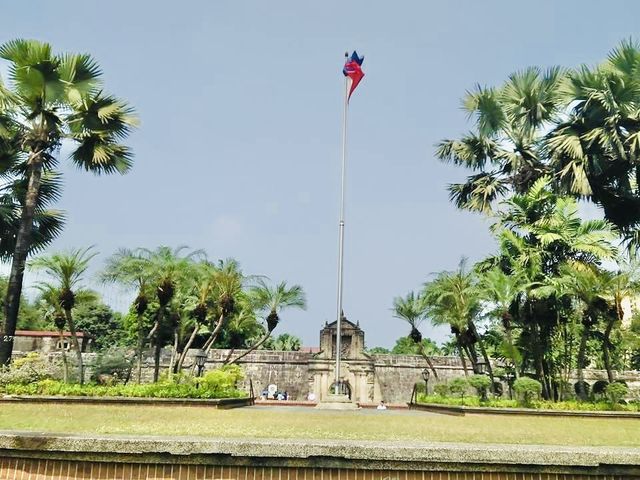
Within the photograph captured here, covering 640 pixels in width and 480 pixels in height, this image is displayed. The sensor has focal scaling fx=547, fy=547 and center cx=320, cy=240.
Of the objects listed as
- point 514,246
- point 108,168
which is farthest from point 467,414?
point 108,168

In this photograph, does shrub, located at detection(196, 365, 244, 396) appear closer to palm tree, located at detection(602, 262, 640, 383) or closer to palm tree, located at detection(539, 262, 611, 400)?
palm tree, located at detection(539, 262, 611, 400)

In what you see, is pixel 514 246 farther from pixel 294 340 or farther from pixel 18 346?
pixel 294 340

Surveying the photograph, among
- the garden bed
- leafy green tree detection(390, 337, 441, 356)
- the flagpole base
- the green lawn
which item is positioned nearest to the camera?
the green lawn

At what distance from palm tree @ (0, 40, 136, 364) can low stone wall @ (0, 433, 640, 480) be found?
1459cm

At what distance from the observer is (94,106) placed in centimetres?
1827

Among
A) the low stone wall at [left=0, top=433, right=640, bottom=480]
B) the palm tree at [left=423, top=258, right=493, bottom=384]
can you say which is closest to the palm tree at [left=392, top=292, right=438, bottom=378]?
the palm tree at [left=423, top=258, right=493, bottom=384]

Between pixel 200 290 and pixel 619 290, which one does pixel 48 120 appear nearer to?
pixel 200 290

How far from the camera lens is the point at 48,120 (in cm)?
1723

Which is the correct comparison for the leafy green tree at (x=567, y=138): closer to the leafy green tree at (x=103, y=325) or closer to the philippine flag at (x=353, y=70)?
the philippine flag at (x=353, y=70)

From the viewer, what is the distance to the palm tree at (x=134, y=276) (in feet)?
63.5

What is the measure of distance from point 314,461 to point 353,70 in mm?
19831

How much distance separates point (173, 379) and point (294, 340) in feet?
130

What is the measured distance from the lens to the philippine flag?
21359mm

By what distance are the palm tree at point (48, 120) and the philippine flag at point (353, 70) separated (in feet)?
27.5
